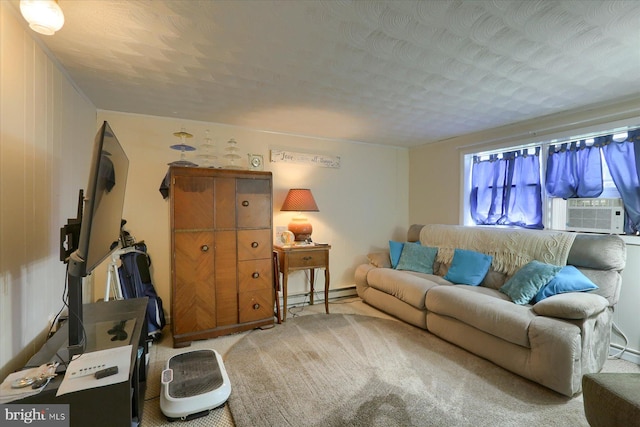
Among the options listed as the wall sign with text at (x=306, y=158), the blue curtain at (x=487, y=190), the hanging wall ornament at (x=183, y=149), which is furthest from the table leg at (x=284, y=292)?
the blue curtain at (x=487, y=190)

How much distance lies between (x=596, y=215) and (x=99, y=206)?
151 inches

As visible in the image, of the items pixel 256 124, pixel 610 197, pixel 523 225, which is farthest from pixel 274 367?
pixel 610 197

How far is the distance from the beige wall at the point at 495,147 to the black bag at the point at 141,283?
11.8 ft

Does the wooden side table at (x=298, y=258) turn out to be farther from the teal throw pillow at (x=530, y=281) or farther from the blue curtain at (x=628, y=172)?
the blue curtain at (x=628, y=172)

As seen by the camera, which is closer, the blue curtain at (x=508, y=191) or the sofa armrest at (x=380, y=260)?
the blue curtain at (x=508, y=191)

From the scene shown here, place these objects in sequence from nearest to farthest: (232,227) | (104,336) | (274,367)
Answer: (104,336) → (274,367) → (232,227)

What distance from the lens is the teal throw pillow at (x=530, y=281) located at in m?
2.38

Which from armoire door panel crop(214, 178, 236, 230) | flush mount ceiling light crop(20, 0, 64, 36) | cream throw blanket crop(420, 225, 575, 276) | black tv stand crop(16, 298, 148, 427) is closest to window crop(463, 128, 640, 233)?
cream throw blanket crop(420, 225, 575, 276)

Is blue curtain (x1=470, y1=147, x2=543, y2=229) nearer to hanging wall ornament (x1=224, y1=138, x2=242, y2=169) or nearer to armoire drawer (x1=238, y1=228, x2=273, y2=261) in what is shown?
armoire drawer (x1=238, y1=228, x2=273, y2=261)

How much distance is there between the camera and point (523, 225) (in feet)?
10.5

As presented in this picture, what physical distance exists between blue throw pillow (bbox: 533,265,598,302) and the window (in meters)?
0.70

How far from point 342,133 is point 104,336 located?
3095mm

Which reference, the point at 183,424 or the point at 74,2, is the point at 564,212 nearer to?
the point at 183,424

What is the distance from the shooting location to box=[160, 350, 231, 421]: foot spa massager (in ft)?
5.46
